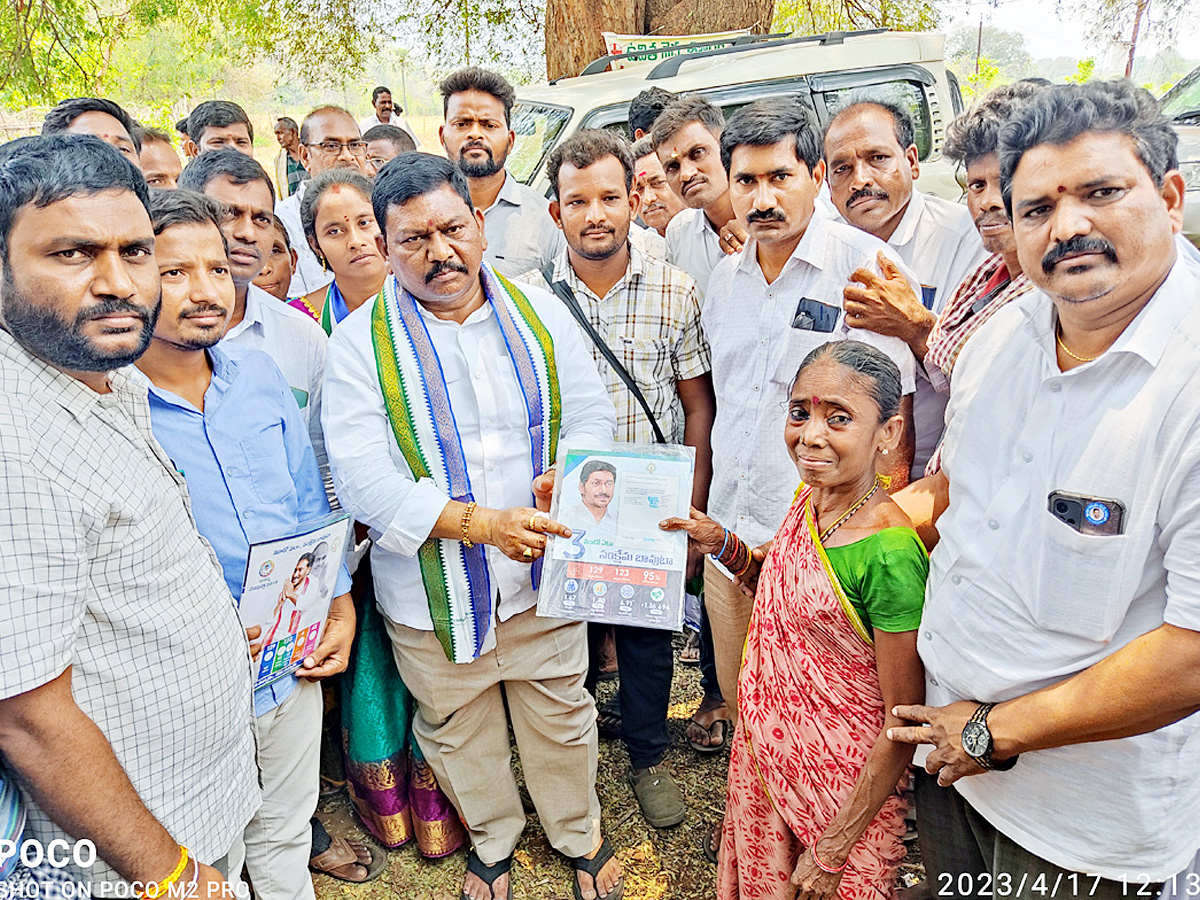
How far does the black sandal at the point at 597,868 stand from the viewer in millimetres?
2850

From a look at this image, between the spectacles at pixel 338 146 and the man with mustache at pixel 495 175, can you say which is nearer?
the man with mustache at pixel 495 175

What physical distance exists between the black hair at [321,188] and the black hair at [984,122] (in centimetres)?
210

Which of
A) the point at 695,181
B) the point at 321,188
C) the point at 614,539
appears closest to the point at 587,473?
the point at 614,539

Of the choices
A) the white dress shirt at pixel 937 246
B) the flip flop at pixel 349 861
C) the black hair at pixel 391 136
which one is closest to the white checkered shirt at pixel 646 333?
the white dress shirt at pixel 937 246

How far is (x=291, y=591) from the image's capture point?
87.4 inches

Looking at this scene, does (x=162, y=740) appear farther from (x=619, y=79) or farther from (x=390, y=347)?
(x=619, y=79)

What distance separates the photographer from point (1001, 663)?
1705mm

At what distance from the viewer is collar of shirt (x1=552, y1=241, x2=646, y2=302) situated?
10.2 ft

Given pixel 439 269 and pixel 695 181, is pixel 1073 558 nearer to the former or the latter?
pixel 439 269

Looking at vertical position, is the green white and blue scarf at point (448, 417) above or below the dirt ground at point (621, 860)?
above

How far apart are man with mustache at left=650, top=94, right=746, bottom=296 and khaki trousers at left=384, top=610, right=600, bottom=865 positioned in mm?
1803

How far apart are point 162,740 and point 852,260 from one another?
2.34m

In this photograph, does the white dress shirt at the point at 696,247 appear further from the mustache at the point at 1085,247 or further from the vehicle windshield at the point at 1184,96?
the vehicle windshield at the point at 1184,96

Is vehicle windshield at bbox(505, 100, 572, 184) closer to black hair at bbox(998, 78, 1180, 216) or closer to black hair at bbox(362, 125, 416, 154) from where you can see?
black hair at bbox(362, 125, 416, 154)
